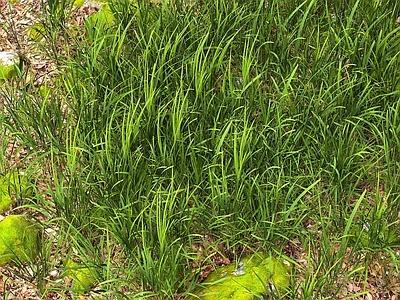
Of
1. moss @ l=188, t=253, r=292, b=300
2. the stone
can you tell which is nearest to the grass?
moss @ l=188, t=253, r=292, b=300

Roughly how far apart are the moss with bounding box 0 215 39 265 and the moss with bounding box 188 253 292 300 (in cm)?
81

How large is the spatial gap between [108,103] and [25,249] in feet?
2.61

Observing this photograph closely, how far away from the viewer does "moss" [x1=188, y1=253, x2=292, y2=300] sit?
2271 mm

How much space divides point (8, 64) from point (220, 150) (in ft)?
Answer: 5.35

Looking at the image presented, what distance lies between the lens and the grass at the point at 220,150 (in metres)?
2.28

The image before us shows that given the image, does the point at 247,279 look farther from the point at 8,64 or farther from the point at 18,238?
the point at 8,64

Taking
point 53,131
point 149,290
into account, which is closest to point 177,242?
point 149,290

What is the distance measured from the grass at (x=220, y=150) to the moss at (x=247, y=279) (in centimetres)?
7

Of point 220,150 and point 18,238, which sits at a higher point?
point 220,150

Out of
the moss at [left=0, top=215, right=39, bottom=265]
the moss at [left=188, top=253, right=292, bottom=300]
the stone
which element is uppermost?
the stone

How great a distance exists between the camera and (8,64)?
3.36m

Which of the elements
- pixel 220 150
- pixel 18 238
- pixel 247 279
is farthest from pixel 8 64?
pixel 247 279

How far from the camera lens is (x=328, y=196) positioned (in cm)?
245

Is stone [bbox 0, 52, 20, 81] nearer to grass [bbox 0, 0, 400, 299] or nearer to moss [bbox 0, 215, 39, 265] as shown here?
grass [bbox 0, 0, 400, 299]
